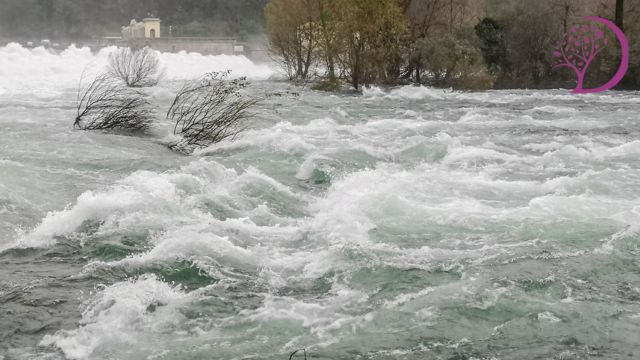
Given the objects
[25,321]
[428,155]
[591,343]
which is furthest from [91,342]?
[428,155]

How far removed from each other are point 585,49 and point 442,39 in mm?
7570

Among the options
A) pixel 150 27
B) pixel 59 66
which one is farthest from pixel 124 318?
pixel 150 27

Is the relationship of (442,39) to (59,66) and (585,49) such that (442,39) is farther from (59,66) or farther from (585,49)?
(59,66)

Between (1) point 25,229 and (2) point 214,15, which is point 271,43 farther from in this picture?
(2) point 214,15

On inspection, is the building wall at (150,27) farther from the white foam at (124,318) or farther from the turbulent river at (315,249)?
the white foam at (124,318)

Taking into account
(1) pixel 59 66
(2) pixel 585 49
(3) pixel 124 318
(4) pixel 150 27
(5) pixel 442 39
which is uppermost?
(4) pixel 150 27

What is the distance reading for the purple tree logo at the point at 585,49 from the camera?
3409cm

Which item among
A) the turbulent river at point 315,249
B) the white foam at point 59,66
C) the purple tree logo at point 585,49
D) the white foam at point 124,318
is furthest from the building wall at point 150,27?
the white foam at point 124,318

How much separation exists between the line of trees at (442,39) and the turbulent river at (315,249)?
1671 centimetres

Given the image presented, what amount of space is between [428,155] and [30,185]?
25.1 ft

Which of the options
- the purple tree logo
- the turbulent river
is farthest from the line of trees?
the turbulent river

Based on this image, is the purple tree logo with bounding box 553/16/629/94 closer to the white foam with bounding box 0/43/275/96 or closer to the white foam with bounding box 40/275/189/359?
the white foam with bounding box 0/43/275/96

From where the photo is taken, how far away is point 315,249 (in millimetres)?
8906

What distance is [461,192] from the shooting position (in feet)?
39.1
